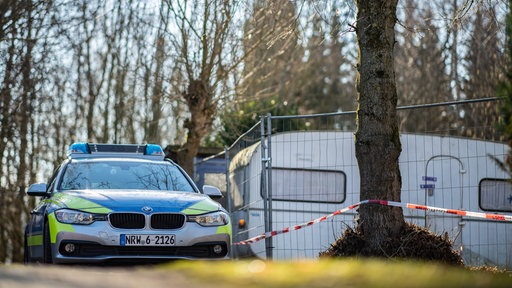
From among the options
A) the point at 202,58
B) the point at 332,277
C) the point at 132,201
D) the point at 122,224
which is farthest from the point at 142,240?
the point at 202,58

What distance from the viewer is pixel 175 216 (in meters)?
11.1

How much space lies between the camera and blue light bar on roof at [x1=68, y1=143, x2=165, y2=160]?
45.0 ft

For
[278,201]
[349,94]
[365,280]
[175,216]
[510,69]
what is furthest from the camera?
[349,94]

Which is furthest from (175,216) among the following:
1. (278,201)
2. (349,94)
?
(349,94)

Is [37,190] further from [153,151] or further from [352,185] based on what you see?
[352,185]

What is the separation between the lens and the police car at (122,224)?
1081cm

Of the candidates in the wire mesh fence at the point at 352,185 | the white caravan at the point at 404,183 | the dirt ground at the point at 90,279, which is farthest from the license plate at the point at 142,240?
the white caravan at the point at 404,183

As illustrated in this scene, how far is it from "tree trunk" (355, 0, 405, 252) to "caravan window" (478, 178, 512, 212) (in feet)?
16.7

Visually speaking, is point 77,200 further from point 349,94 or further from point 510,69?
point 349,94

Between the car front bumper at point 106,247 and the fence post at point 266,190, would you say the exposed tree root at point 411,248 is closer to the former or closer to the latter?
the car front bumper at point 106,247

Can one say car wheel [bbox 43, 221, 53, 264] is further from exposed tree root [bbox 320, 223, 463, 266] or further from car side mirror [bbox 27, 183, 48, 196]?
exposed tree root [bbox 320, 223, 463, 266]

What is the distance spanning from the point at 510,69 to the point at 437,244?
482cm

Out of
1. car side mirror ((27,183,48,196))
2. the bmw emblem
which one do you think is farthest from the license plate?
car side mirror ((27,183,48,196))

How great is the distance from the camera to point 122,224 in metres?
10.9
